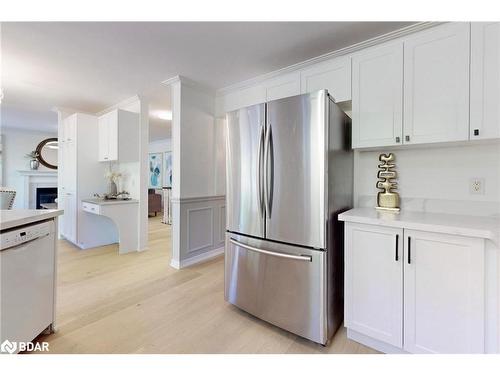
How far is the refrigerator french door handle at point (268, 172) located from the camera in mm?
1725

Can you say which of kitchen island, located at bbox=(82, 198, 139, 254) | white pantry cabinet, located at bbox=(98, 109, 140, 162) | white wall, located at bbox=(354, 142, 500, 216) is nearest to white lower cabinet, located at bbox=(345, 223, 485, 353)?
white wall, located at bbox=(354, 142, 500, 216)

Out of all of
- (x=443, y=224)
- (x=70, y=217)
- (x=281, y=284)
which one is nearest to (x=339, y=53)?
(x=443, y=224)

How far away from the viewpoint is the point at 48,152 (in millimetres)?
6395

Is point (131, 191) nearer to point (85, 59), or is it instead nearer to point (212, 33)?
point (85, 59)

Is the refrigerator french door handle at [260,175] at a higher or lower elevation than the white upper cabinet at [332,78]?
lower

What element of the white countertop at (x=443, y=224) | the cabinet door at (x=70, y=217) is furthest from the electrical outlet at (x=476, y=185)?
the cabinet door at (x=70, y=217)

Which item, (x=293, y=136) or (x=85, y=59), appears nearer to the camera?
(x=293, y=136)

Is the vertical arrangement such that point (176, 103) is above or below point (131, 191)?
above

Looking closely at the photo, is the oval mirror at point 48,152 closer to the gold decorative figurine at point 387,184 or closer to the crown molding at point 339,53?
the crown molding at point 339,53

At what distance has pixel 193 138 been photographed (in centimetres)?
309

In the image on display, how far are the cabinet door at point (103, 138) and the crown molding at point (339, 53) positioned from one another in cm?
213
